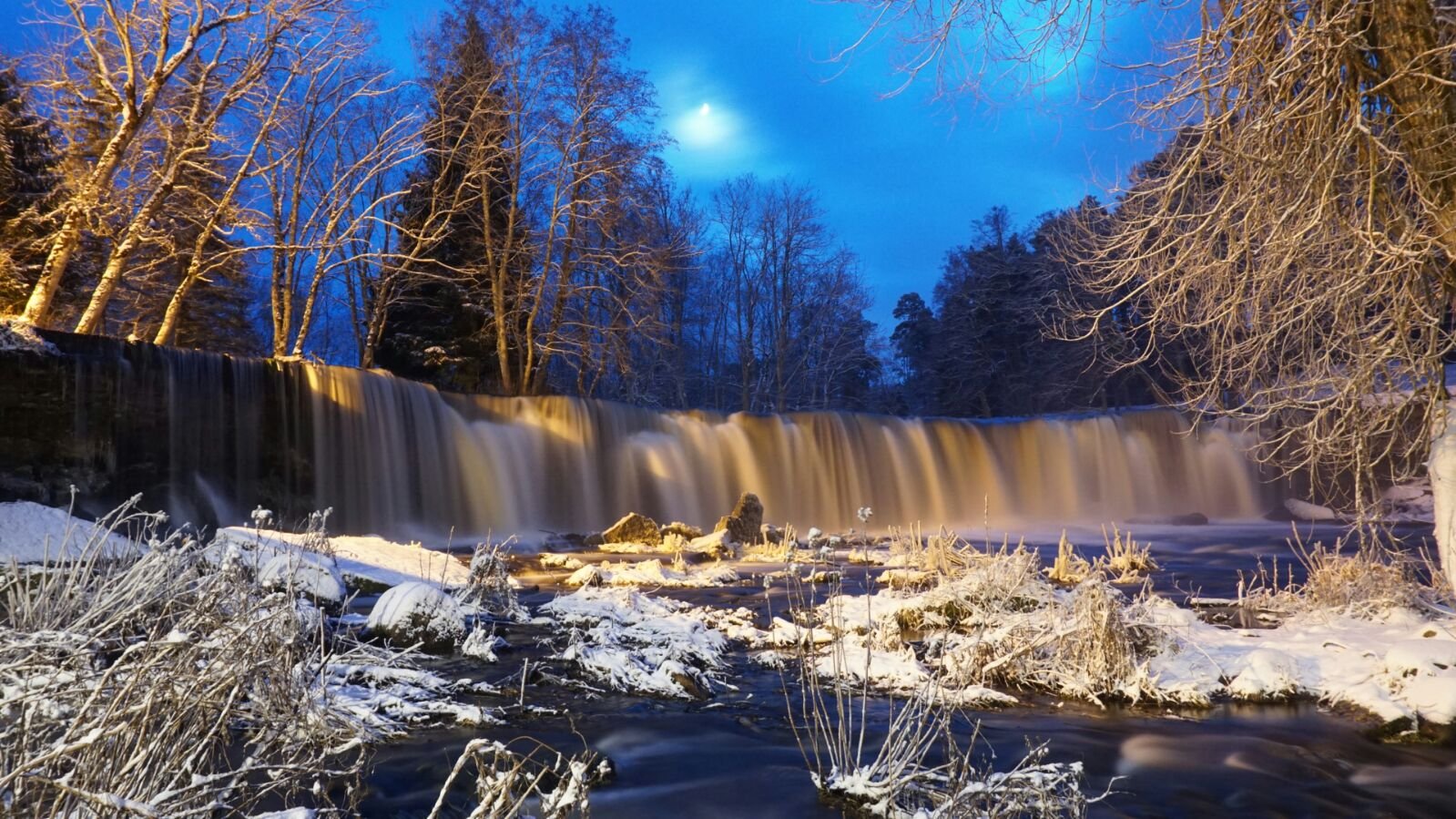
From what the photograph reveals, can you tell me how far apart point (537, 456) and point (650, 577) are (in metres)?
9.95

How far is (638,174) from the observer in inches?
990

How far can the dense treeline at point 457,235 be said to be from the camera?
45.2 feet

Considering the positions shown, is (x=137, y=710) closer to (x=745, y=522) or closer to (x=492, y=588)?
(x=492, y=588)

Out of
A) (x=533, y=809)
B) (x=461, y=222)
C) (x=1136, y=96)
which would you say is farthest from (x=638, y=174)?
(x=533, y=809)

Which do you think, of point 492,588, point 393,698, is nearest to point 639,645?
point 393,698

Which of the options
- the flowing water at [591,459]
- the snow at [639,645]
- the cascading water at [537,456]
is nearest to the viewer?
the snow at [639,645]

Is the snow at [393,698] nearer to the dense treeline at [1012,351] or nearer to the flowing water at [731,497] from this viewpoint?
the flowing water at [731,497]

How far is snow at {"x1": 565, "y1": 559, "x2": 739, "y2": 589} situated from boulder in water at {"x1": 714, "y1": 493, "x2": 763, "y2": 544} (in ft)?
13.7

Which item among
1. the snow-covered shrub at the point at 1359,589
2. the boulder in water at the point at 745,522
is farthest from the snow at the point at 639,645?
the boulder in water at the point at 745,522

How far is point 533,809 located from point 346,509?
14.2 metres

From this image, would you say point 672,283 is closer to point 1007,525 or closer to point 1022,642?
point 1007,525

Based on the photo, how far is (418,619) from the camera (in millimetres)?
6086

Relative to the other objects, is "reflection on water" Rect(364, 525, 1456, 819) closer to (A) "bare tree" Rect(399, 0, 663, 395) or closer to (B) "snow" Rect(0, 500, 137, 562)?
(B) "snow" Rect(0, 500, 137, 562)

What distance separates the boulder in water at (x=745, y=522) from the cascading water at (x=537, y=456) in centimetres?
444
